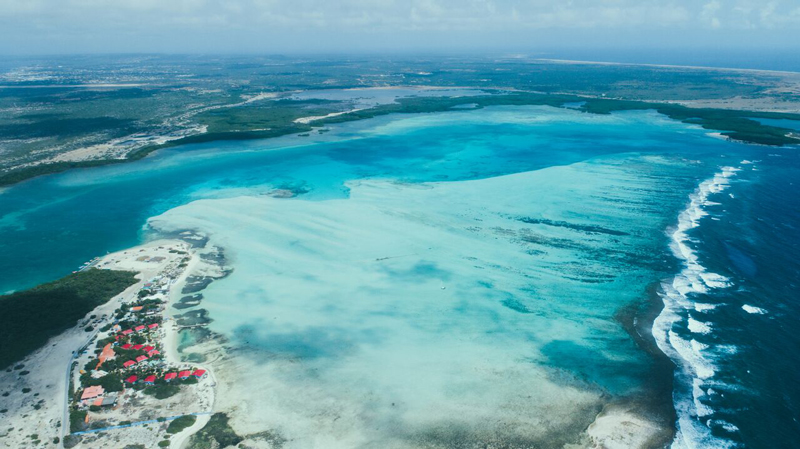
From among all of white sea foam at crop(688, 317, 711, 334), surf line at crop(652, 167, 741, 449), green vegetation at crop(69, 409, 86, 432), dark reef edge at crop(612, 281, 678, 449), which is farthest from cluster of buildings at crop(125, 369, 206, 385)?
white sea foam at crop(688, 317, 711, 334)

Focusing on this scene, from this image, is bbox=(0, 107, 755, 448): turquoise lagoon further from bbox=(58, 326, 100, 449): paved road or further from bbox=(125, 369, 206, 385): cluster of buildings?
bbox=(58, 326, 100, 449): paved road

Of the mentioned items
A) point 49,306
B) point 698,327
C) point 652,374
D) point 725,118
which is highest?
point 725,118

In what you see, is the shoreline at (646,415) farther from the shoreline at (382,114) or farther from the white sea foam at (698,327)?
the shoreline at (382,114)

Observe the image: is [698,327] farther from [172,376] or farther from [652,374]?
[172,376]

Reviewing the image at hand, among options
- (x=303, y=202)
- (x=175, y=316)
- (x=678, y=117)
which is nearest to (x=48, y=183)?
(x=303, y=202)

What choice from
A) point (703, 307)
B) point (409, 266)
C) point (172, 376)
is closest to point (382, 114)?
point (409, 266)

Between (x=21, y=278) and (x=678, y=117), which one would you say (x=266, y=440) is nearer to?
(x=21, y=278)

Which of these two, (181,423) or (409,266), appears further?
(409,266)
